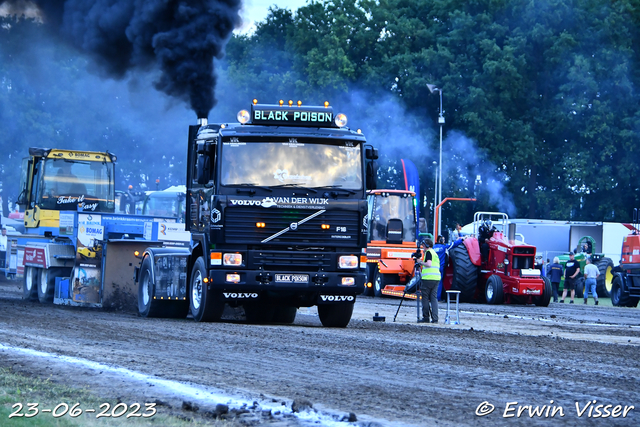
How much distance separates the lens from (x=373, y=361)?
10.5m

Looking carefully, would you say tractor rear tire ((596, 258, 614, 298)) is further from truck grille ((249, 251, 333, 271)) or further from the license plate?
the license plate

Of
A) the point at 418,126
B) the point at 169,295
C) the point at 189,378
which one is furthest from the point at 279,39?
the point at 189,378

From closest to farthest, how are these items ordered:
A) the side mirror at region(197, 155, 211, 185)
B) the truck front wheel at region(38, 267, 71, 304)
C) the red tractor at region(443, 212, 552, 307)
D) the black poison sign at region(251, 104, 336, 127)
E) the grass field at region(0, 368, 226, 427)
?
the grass field at region(0, 368, 226, 427), the side mirror at region(197, 155, 211, 185), the black poison sign at region(251, 104, 336, 127), the truck front wheel at region(38, 267, 71, 304), the red tractor at region(443, 212, 552, 307)

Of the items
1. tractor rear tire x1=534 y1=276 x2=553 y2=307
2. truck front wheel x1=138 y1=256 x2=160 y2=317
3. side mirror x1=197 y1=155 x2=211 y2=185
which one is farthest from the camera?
tractor rear tire x1=534 y1=276 x2=553 y2=307

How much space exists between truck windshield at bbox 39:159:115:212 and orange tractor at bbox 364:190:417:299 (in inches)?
330

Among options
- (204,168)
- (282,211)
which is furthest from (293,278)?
(204,168)

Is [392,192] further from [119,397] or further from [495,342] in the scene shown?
[119,397]

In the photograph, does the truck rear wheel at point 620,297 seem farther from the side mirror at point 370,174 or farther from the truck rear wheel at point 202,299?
the truck rear wheel at point 202,299

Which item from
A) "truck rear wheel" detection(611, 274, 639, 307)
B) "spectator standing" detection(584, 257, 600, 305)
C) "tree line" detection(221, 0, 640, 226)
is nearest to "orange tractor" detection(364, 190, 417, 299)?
"spectator standing" detection(584, 257, 600, 305)

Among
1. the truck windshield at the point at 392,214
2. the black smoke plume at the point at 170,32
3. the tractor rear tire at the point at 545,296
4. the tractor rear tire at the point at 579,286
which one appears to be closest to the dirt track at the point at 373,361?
the black smoke plume at the point at 170,32

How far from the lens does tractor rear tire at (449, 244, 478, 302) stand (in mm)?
27625

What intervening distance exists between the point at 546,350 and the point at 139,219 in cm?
1108

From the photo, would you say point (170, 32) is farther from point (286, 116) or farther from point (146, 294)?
point (286, 116)

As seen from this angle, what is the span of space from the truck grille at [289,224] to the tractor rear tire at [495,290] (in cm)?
1307
